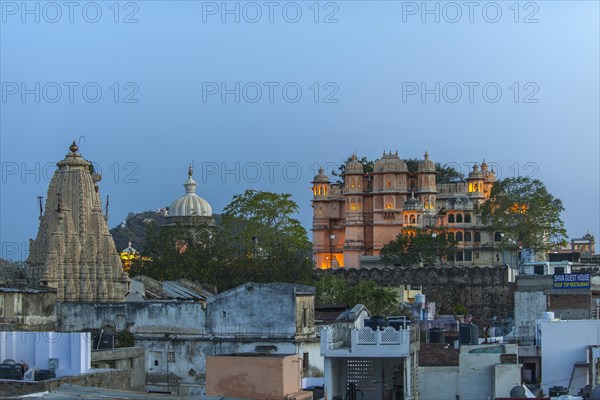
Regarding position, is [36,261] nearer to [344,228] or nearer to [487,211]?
[487,211]

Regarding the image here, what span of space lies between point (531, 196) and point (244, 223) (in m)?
20.8

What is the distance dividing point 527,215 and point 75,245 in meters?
44.4

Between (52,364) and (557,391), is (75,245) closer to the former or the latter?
(557,391)

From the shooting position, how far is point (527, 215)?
89375 millimetres

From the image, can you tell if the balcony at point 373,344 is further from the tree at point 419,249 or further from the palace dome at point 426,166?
the palace dome at point 426,166

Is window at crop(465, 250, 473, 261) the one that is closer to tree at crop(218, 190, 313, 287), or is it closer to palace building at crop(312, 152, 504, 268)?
palace building at crop(312, 152, 504, 268)

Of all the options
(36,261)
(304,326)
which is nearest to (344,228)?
(36,261)

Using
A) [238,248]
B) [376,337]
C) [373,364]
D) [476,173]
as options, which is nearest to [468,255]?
[476,173]

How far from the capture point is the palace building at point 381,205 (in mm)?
113250

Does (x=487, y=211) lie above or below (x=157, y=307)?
above

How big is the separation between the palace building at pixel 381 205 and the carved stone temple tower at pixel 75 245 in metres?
58.3

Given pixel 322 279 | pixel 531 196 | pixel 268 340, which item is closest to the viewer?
pixel 268 340

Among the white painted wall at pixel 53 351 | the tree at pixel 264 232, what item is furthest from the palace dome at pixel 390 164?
the white painted wall at pixel 53 351

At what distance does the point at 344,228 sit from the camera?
407 ft
